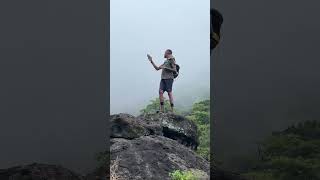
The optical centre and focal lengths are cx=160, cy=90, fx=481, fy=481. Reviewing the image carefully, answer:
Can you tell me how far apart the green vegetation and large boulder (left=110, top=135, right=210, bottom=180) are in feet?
4.28

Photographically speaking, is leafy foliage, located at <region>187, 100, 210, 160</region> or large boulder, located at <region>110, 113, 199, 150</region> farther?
leafy foliage, located at <region>187, 100, 210, 160</region>

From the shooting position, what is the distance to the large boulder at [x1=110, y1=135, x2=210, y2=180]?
30.1 feet

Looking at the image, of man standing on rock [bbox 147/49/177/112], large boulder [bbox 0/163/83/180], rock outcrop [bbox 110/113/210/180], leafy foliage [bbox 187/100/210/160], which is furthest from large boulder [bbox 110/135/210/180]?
leafy foliage [bbox 187/100/210/160]

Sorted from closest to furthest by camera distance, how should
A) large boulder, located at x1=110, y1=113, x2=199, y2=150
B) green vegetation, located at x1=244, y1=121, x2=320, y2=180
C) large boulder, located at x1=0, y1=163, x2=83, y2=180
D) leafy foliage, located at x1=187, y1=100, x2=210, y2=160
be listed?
large boulder, located at x1=0, y1=163, x2=83, y2=180 < green vegetation, located at x1=244, y1=121, x2=320, y2=180 < large boulder, located at x1=110, y1=113, x2=199, y2=150 < leafy foliage, located at x1=187, y1=100, x2=210, y2=160

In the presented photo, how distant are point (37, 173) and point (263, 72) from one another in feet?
64.5

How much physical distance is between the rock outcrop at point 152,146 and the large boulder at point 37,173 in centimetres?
119

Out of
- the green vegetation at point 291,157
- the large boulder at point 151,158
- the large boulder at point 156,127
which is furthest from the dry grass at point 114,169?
the green vegetation at point 291,157

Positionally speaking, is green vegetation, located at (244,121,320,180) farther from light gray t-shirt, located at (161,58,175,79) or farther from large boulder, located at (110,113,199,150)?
light gray t-shirt, located at (161,58,175,79)

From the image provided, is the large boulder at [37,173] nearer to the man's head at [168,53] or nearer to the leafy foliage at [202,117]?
the man's head at [168,53]

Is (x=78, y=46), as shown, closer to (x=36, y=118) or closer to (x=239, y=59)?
(x=36, y=118)

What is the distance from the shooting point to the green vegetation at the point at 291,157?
10.8 meters

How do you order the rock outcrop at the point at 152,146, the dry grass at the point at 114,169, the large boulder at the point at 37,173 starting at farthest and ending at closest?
the rock outcrop at the point at 152,146 → the dry grass at the point at 114,169 → the large boulder at the point at 37,173

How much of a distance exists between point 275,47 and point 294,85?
5546 mm

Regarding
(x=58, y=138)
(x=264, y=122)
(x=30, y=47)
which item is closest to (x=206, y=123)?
(x=264, y=122)
